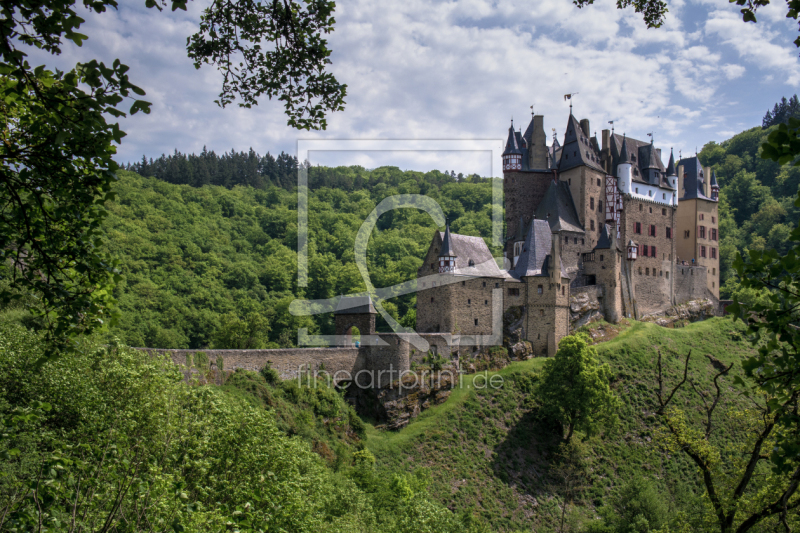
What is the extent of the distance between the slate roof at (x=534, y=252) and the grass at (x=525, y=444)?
20.9 feet

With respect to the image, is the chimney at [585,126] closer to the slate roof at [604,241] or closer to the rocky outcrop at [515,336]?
the slate roof at [604,241]

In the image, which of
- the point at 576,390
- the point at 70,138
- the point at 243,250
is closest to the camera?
the point at 70,138

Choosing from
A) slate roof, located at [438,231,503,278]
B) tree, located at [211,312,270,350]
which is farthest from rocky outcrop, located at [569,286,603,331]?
tree, located at [211,312,270,350]

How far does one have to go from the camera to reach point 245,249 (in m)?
74.0

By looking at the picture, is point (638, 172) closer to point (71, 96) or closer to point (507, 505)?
point (507, 505)

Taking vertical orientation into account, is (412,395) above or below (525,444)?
above

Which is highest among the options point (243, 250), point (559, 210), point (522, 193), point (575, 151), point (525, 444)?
point (575, 151)

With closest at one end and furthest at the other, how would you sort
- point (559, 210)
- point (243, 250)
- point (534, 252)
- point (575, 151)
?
point (534, 252) → point (559, 210) → point (575, 151) → point (243, 250)

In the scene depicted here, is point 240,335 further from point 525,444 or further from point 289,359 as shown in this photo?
point 525,444

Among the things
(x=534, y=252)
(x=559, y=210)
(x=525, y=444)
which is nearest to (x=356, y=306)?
(x=525, y=444)

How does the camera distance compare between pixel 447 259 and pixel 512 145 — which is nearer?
pixel 447 259

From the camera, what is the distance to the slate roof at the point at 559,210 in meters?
45.7

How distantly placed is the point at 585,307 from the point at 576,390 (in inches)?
421

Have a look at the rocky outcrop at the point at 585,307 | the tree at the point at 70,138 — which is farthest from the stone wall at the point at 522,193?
the tree at the point at 70,138
